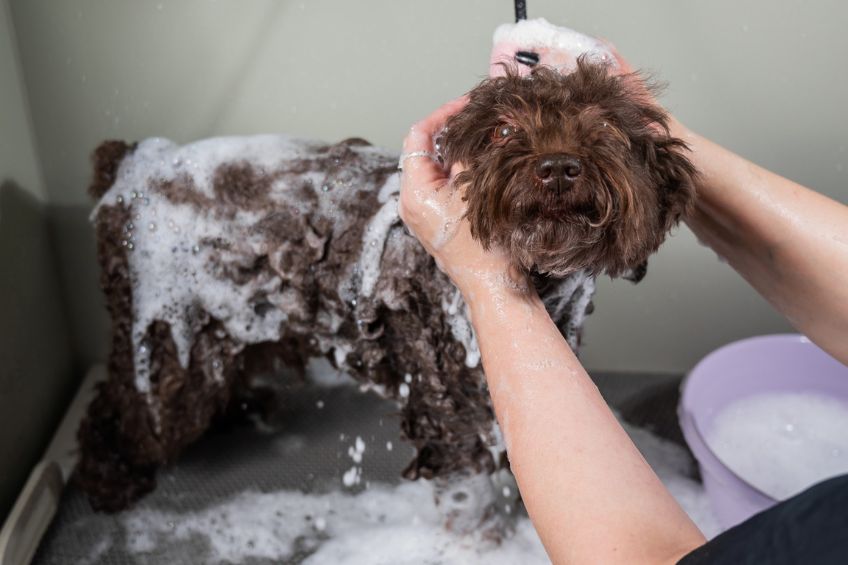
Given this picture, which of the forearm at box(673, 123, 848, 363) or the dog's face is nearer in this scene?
the dog's face

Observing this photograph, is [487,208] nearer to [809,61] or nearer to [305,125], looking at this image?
[305,125]

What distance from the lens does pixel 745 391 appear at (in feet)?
5.39

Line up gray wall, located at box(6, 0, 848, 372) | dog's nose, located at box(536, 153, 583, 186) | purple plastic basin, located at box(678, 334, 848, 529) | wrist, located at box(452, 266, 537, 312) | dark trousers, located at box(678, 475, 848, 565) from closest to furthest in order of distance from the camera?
dark trousers, located at box(678, 475, 848, 565)
dog's nose, located at box(536, 153, 583, 186)
wrist, located at box(452, 266, 537, 312)
gray wall, located at box(6, 0, 848, 372)
purple plastic basin, located at box(678, 334, 848, 529)

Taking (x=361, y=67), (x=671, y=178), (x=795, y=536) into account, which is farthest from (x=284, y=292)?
(x=795, y=536)

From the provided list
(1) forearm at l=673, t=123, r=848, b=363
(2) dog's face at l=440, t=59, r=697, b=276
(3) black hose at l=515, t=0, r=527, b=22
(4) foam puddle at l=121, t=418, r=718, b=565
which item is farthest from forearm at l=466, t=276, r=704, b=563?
(4) foam puddle at l=121, t=418, r=718, b=565

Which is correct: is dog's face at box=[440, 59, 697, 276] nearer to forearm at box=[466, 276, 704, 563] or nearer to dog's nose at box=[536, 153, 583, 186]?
dog's nose at box=[536, 153, 583, 186]

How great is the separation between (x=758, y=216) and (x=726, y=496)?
56 centimetres

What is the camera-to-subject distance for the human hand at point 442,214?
0.91 meters

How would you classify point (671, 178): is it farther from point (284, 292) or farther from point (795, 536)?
point (284, 292)

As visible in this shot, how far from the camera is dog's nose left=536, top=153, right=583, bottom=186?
779 millimetres

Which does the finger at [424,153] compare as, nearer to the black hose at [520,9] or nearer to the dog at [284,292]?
the dog at [284,292]

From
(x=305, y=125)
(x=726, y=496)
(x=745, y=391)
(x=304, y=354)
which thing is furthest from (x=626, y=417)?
(x=305, y=125)

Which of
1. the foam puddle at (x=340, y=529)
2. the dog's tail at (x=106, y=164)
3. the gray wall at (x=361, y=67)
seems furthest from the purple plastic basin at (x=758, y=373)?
the dog's tail at (x=106, y=164)

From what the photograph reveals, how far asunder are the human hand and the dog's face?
0.03 metres
